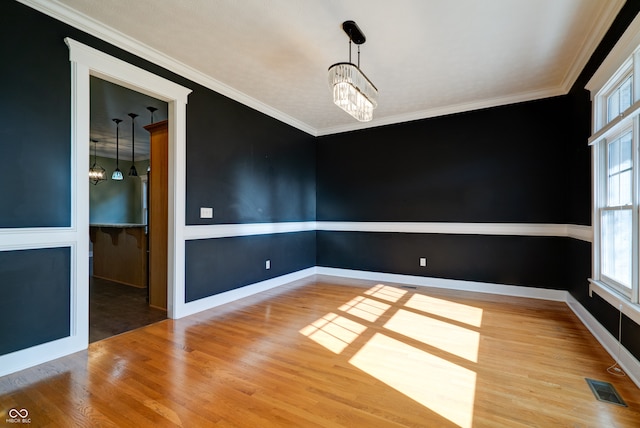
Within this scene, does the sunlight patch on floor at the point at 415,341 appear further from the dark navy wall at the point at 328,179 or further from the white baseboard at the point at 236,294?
the white baseboard at the point at 236,294

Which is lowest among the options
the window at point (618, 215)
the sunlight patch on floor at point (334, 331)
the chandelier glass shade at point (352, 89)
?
the sunlight patch on floor at point (334, 331)

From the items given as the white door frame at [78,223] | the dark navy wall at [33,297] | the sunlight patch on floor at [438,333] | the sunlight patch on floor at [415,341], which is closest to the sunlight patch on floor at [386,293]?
the sunlight patch on floor at [415,341]

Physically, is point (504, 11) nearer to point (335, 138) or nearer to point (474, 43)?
point (474, 43)

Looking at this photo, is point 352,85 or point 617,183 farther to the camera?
point 352,85

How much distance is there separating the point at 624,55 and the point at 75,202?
4327 millimetres

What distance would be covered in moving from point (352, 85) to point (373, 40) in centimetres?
54

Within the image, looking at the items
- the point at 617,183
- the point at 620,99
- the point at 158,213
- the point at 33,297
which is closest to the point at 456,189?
the point at 617,183

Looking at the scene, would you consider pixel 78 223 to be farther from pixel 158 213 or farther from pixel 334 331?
pixel 334 331

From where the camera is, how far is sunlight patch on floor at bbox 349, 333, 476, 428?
1.76 m

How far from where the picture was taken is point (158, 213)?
142 inches

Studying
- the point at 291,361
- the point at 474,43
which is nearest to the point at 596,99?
the point at 474,43

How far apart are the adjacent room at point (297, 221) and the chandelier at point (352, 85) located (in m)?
0.03

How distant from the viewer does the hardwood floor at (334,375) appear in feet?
5.51

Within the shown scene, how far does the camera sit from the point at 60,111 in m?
2.35
